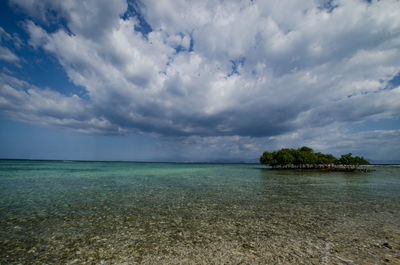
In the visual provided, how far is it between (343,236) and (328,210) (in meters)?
5.56

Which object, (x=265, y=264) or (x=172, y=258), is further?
(x=172, y=258)

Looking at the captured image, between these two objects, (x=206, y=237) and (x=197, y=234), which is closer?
(x=206, y=237)

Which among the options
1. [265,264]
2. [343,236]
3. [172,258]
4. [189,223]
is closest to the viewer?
[265,264]

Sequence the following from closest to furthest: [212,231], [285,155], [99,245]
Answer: [99,245]
[212,231]
[285,155]

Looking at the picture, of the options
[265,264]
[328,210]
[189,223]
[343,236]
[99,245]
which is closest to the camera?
[265,264]

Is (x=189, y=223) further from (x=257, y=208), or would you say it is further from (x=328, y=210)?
(x=328, y=210)

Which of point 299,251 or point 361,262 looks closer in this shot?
point 361,262

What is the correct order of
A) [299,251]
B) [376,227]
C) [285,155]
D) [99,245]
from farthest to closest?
[285,155]
[376,227]
[99,245]
[299,251]

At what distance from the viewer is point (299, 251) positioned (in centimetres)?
670

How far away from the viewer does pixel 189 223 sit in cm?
1006

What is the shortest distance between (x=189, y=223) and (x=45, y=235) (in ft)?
24.0

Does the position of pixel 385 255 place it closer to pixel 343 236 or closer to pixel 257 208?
pixel 343 236

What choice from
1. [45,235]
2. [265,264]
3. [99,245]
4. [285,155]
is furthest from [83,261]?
[285,155]

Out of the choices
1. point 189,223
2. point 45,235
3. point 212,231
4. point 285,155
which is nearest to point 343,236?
point 212,231
